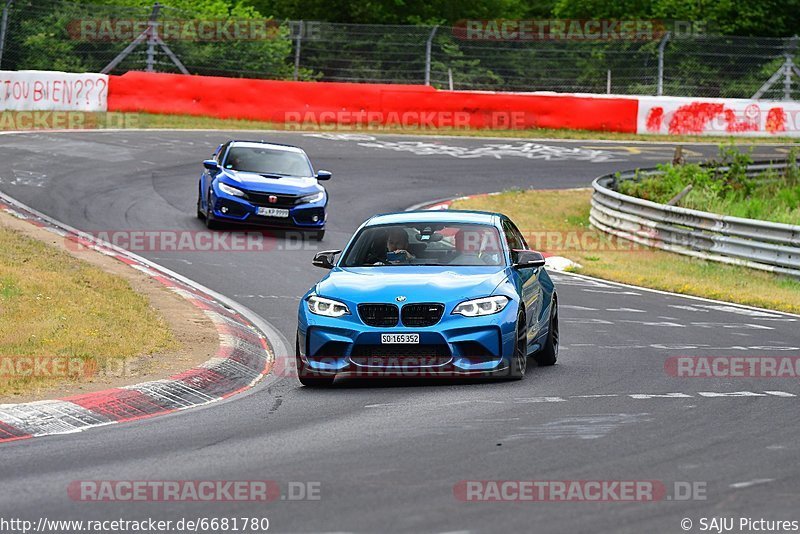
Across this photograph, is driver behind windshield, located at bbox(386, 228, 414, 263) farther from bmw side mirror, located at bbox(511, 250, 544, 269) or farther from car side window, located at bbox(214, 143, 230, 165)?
car side window, located at bbox(214, 143, 230, 165)

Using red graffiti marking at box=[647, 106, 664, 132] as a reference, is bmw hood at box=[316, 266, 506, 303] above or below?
below

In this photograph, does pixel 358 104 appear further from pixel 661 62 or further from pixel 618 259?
pixel 618 259

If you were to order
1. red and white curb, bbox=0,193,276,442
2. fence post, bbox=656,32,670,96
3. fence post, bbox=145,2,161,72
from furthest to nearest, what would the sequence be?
fence post, bbox=656,32,670,96
fence post, bbox=145,2,161,72
red and white curb, bbox=0,193,276,442

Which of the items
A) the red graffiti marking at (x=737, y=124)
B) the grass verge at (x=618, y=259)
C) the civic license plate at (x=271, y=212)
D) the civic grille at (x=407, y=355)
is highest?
the red graffiti marking at (x=737, y=124)

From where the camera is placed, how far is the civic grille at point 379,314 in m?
11.2

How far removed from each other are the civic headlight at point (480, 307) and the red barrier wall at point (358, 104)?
2840cm

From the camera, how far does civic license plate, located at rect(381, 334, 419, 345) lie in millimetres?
11039

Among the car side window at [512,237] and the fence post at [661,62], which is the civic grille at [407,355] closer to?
the car side window at [512,237]

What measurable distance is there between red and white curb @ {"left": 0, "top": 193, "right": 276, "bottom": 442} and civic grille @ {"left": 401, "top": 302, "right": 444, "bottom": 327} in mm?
1593

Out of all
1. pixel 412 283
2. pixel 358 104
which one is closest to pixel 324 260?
pixel 412 283

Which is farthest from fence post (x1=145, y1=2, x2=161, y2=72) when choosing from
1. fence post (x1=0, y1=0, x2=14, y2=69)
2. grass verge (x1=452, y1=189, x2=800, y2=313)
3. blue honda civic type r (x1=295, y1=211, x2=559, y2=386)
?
blue honda civic type r (x1=295, y1=211, x2=559, y2=386)

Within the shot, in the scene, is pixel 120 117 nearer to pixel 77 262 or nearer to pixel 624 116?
pixel 624 116

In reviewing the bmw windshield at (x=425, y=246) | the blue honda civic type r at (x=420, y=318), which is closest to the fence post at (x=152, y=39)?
the bmw windshield at (x=425, y=246)

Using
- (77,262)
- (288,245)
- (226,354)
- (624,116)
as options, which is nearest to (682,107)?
(624,116)
